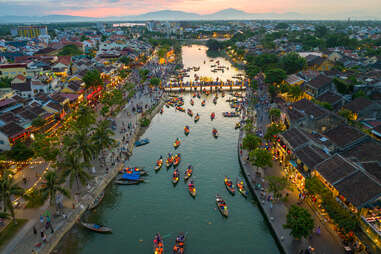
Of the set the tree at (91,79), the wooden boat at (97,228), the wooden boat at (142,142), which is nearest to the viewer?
the wooden boat at (97,228)

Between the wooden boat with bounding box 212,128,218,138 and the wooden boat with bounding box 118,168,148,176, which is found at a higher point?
the wooden boat with bounding box 212,128,218,138

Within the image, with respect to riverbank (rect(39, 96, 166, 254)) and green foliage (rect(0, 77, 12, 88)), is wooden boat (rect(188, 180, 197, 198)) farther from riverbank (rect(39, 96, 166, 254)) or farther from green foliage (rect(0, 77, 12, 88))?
green foliage (rect(0, 77, 12, 88))

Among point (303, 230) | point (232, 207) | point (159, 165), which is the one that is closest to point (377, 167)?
point (303, 230)

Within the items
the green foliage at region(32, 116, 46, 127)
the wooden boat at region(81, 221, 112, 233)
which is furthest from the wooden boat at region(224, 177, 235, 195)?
the green foliage at region(32, 116, 46, 127)

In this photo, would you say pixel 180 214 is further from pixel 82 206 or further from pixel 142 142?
pixel 142 142

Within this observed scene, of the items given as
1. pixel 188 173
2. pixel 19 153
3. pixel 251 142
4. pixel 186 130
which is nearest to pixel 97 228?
pixel 188 173

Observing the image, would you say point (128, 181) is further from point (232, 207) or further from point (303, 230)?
point (303, 230)

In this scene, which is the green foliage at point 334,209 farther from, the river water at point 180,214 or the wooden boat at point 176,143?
the wooden boat at point 176,143

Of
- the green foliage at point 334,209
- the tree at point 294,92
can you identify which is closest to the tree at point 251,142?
the green foliage at point 334,209
